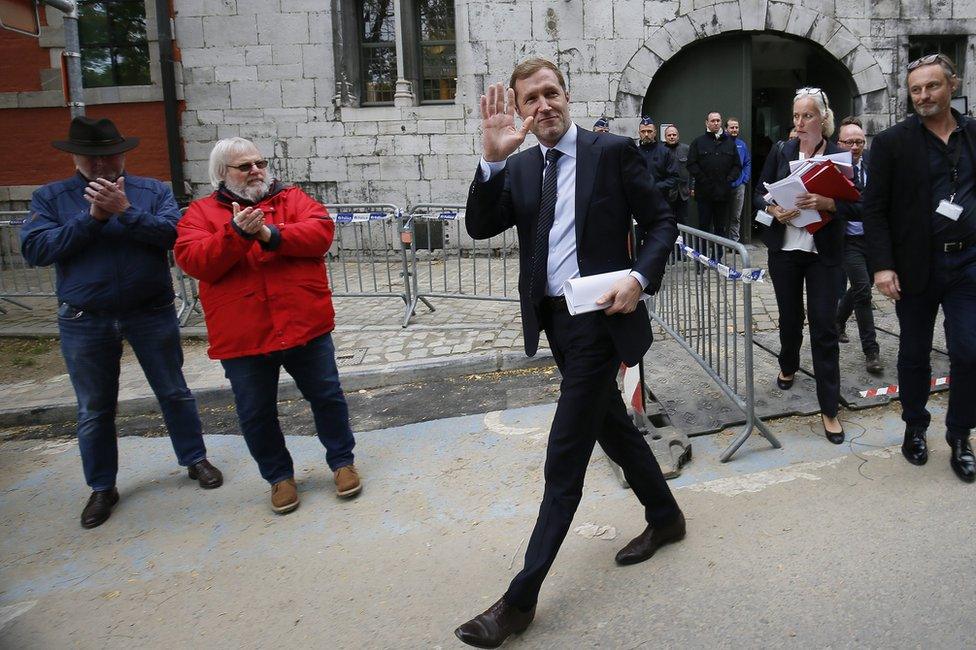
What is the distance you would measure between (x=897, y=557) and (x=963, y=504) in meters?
0.69

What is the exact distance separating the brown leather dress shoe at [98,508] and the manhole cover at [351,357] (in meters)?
2.43

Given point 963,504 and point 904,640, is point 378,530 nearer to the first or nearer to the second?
point 904,640

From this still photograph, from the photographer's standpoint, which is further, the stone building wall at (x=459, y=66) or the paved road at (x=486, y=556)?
the stone building wall at (x=459, y=66)

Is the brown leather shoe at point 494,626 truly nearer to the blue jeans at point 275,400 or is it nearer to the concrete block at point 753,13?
the blue jeans at point 275,400

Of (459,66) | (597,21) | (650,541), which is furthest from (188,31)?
(650,541)

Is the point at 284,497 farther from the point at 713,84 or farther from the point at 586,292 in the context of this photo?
the point at 713,84

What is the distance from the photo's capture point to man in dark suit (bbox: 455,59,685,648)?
2754 millimetres

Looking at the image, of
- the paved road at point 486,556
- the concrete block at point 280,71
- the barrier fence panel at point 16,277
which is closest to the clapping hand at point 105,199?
the paved road at point 486,556

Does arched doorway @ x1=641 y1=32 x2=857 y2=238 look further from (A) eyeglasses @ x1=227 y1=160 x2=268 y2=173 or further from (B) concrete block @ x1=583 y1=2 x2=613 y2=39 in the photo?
(A) eyeglasses @ x1=227 y1=160 x2=268 y2=173

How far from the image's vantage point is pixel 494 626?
2.71 meters

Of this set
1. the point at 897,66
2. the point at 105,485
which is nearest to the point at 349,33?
the point at 897,66

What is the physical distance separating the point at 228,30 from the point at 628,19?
6193 mm

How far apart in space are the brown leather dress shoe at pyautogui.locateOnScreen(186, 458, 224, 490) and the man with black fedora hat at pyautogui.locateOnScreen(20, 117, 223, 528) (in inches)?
16.8

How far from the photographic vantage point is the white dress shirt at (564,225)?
2.90m
